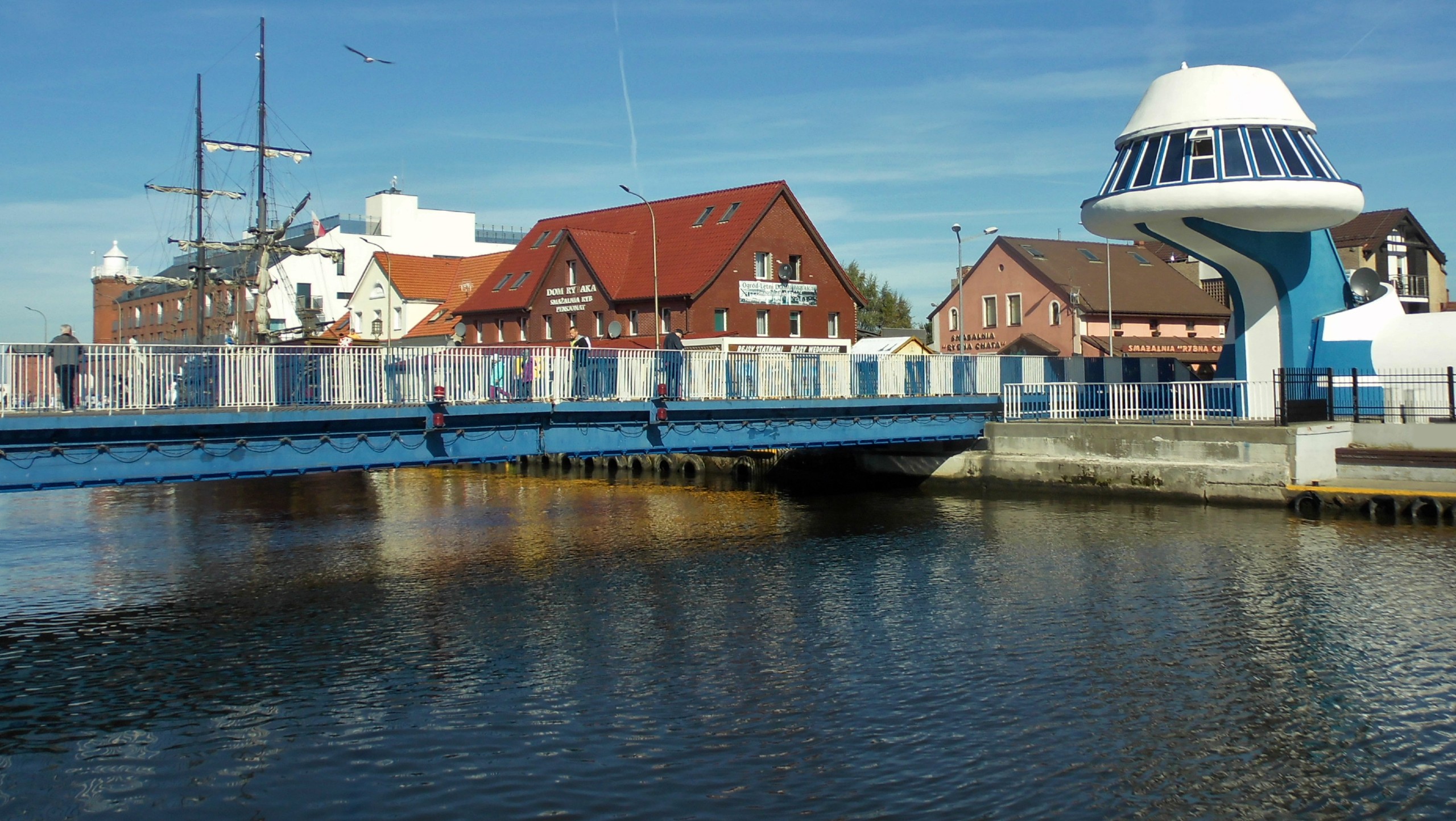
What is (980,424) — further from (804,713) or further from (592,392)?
(804,713)

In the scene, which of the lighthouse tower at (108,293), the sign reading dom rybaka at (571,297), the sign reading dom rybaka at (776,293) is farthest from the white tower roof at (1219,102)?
the lighthouse tower at (108,293)

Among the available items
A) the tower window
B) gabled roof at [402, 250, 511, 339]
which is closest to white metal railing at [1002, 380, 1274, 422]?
the tower window

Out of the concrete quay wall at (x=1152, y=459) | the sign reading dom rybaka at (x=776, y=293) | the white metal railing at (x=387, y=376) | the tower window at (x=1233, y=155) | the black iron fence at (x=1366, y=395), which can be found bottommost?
the concrete quay wall at (x=1152, y=459)

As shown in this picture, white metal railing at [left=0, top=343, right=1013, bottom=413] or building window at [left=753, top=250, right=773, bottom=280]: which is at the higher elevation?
building window at [left=753, top=250, right=773, bottom=280]

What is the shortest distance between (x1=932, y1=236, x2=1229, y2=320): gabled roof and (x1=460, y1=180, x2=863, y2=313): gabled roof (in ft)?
45.1

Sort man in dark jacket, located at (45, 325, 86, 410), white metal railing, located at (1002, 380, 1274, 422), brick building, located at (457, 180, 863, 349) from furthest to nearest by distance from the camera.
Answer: brick building, located at (457, 180, 863, 349) < white metal railing, located at (1002, 380, 1274, 422) < man in dark jacket, located at (45, 325, 86, 410)

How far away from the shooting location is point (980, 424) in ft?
126

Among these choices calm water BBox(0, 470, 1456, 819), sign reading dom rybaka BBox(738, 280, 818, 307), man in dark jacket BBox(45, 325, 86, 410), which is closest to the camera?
calm water BBox(0, 470, 1456, 819)

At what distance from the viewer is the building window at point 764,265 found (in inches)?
2159

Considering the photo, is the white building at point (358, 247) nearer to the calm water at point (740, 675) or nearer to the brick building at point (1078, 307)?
the brick building at point (1078, 307)

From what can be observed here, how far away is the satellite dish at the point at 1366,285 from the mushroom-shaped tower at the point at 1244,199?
278 millimetres

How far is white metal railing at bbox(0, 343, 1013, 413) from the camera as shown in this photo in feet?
63.3

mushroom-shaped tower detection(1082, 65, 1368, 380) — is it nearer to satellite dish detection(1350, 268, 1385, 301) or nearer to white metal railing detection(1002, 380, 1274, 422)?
satellite dish detection(1350, 268, 1385, 301)

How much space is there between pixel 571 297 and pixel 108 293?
214 feet
